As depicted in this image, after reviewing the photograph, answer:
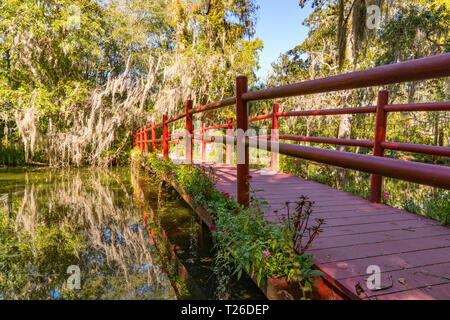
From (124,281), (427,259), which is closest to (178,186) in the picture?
A: (124,281)

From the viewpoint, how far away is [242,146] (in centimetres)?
240

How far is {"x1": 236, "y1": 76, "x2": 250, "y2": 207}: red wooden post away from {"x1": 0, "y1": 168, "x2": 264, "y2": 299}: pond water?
29.4 inches

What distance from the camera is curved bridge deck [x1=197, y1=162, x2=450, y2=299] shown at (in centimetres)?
144

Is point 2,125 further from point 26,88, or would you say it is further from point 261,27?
point 261,27

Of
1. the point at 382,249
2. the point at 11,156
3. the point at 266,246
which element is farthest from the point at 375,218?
the point at 11,156

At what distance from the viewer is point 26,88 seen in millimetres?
12617

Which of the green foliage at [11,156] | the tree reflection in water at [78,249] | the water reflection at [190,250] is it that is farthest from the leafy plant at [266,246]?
the green foliage at [11,156]

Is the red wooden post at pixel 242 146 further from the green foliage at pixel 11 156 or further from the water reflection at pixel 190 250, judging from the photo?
the green foliage at pixel 11 156

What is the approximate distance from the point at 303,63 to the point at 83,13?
1021 cm

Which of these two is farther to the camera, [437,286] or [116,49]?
[116,49]

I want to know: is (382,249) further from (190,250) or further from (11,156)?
(11,156)

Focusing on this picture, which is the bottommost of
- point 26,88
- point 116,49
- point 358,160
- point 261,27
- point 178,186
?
point 178,186

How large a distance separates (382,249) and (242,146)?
3.95 feet

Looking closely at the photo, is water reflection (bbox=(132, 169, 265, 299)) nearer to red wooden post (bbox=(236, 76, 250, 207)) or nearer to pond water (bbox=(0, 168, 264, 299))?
pond water (bbox=(0, 168, 264, 299))
